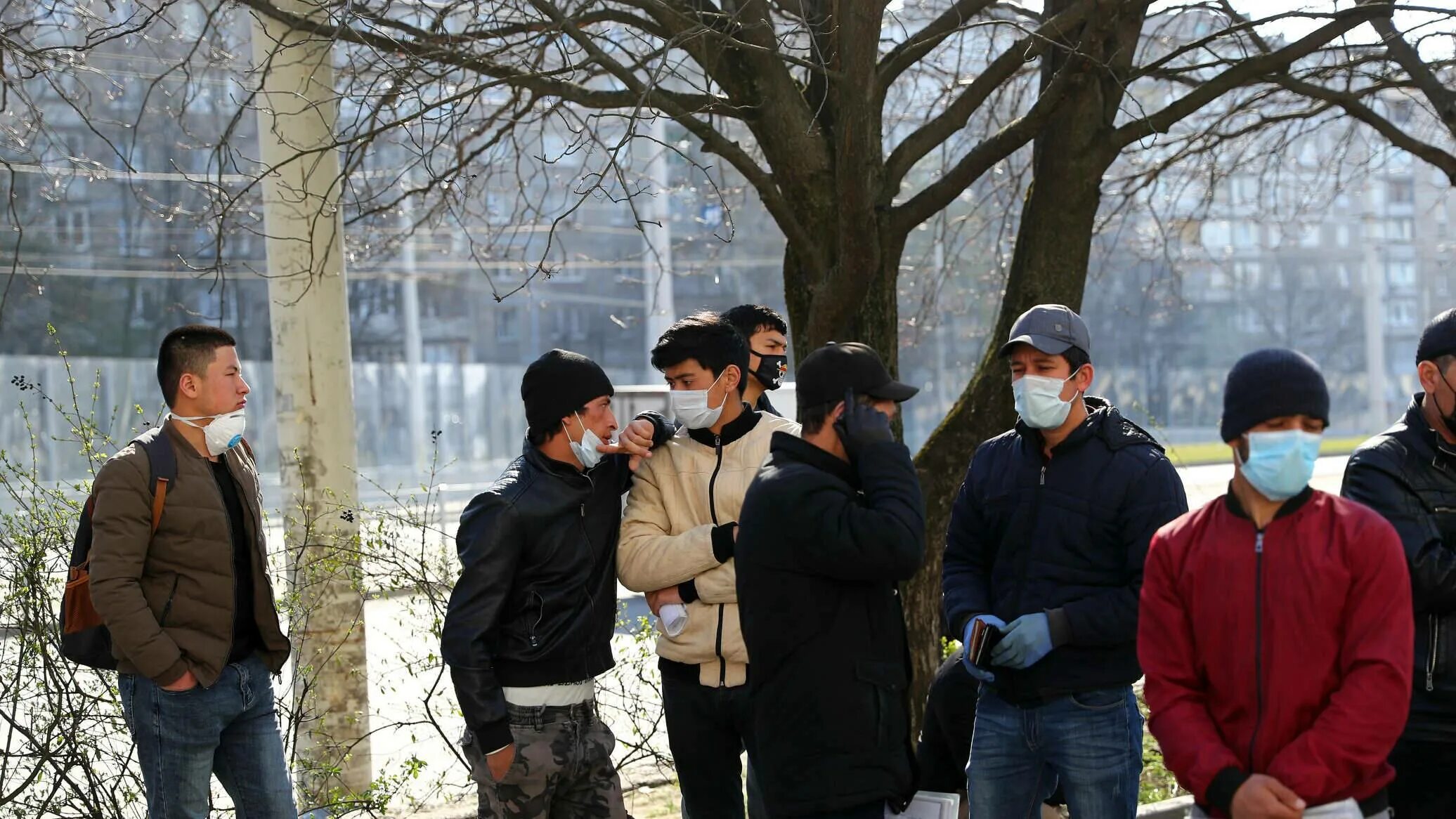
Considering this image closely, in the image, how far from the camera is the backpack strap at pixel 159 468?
4027mm

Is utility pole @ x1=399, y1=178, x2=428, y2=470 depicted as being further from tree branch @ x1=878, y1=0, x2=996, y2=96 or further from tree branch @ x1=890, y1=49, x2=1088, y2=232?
tree branch @ x1=890, y1=49, x2=1088, y2=232

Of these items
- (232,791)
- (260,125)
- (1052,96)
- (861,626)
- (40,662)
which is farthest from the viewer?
(260,125)

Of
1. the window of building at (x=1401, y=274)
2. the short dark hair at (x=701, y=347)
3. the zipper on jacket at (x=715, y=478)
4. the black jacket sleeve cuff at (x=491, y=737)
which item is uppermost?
the window of building at (x=1401, y=274)

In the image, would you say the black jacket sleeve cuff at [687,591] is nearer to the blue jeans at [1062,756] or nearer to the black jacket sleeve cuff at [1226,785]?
the blue jeans at [1062,756]

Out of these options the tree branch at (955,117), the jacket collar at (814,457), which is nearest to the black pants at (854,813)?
the jacket collar at (814,457)

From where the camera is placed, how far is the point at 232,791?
4.30m

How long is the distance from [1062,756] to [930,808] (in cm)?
57

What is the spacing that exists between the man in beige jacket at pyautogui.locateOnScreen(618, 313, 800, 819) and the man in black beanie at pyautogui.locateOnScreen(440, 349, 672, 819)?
14cm

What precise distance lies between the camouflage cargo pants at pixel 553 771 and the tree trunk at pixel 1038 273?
2671 mm

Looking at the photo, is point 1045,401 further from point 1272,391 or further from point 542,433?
point 542,433

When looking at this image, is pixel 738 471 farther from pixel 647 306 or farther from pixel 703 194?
pixel 647 306

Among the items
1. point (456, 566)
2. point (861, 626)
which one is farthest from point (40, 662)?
point (861, 626)

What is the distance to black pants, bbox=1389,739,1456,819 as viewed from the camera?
3.54m

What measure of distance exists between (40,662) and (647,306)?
25.3 meters
